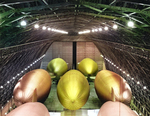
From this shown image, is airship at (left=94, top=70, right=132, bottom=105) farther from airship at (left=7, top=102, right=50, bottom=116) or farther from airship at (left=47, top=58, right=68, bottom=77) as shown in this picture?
→ airship at (left=47, top=58, right=68, bottom=77)

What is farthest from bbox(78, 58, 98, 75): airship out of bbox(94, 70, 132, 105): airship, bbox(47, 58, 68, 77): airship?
bbox(94, 70, 132, 105): airship

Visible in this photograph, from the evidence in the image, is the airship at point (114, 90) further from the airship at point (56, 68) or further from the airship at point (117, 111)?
the airship at point (56, 68)

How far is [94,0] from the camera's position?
7898mm

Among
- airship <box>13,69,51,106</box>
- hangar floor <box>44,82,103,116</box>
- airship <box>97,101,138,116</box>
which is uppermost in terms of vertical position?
airship <box>97,101,138,116</box>

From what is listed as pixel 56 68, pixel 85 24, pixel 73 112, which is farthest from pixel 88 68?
pixel 73 112

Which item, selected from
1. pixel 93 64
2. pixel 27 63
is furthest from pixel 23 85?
pixel 93 64

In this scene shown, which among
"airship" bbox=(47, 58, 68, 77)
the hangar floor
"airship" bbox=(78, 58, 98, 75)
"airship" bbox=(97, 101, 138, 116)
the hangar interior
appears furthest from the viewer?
"airship" bbox=(78, 58, 98, 75)

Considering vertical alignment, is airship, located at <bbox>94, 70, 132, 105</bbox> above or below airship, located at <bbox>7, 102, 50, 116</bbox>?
below

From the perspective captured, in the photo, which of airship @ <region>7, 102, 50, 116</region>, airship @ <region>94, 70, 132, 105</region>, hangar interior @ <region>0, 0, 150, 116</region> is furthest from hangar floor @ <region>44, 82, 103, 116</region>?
airship @ <region>7, 102, 50, 116</region>

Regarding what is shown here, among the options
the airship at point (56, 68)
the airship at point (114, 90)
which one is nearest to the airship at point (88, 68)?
the airship at point (56, 68)

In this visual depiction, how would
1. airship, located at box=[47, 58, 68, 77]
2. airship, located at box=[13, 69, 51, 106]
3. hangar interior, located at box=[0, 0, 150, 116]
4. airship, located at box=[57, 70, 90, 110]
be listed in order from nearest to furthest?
hangar interior, located at box=[0, 0, 150, 116]
airship, located at box=[57, 70, 90, 110]
airship, located at box=[13, 69, 51, 106]
airship, located at box=[47, 58, 68, 77]

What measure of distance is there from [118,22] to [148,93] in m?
5.85

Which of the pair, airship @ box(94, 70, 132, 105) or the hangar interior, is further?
airship @ box(94, 70, 132, 105)

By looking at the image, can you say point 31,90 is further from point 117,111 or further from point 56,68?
point 56,68
